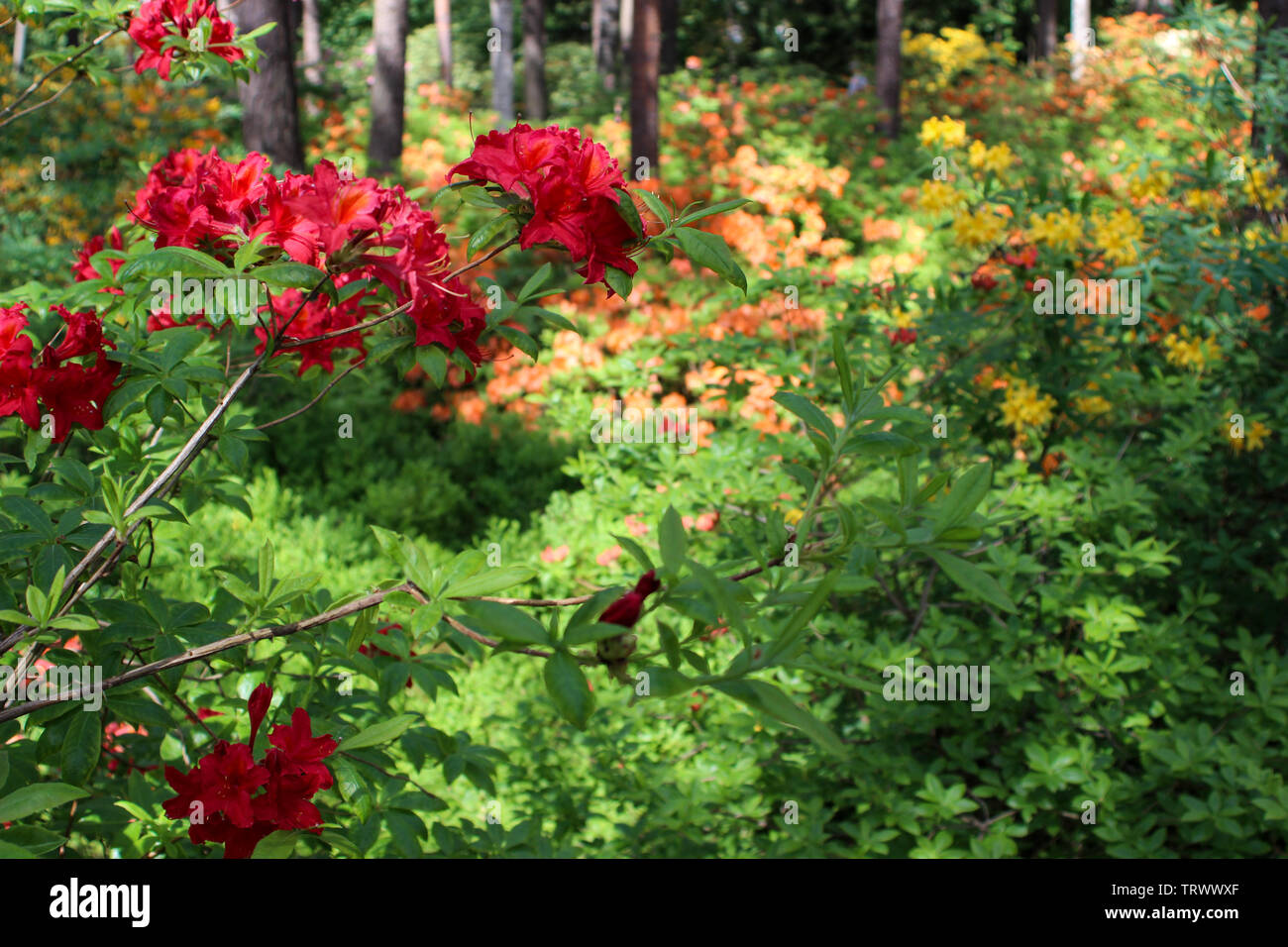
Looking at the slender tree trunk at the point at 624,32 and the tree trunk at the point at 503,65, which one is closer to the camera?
the tree trunk at the point at 503,65

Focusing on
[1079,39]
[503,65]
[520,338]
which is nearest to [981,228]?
[520,338]

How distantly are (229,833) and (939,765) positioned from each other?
1.68 meters

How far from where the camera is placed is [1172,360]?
3092 mm

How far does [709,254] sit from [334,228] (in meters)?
0.43

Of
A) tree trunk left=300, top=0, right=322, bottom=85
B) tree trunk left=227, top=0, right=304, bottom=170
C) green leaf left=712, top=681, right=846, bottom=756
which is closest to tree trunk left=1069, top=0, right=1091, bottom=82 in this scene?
tree trunk left=227, top=0, right=304, bottom=170

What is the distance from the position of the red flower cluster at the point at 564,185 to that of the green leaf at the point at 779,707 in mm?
535

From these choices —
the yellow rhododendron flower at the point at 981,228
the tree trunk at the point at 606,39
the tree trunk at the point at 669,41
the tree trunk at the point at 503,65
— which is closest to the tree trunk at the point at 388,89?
the tree trunk at the point at 503,65

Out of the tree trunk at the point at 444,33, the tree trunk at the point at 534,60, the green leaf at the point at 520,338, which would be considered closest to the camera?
the green leaf at the point at 520,338

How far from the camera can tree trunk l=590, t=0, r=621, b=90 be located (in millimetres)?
16797

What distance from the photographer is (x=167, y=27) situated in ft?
6.32

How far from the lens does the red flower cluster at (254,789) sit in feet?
3.80

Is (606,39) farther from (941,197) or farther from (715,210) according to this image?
(715,210)

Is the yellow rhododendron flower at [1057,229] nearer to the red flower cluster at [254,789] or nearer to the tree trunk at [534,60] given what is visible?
the red flower cluster at [254,789]

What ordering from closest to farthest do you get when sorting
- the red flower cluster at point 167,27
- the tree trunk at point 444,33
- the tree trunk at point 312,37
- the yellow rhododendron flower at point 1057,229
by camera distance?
the red flower cluster at point 167,27 → the yellow rhododendron flower at point 1057,229 → the tree trunk at point 444,33 → the tree trunk at point 312,37
